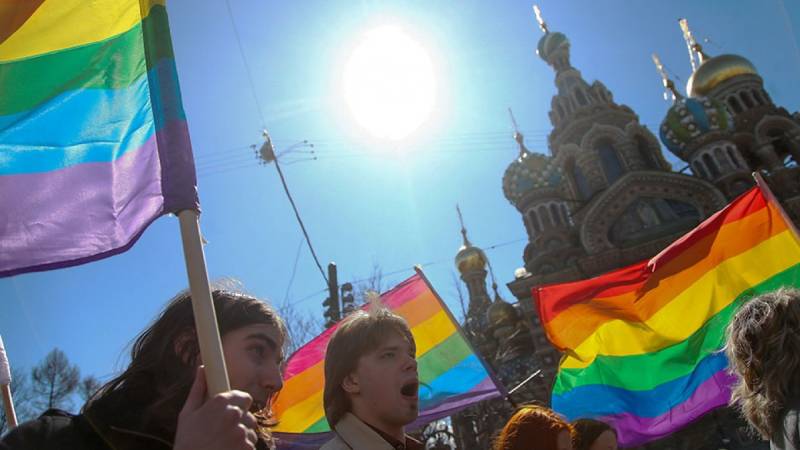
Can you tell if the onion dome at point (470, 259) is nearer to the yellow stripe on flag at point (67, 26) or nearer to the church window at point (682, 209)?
the church window at point (682, 209)

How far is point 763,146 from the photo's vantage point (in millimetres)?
29078

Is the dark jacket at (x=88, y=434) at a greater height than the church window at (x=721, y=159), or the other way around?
A: the church window at (x=721, y=159)

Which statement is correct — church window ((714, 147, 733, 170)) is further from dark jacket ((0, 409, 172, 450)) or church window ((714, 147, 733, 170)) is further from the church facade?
dark jacket ((0, 409, 172, 450))

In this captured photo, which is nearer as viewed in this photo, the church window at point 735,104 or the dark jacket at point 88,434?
the dark jacket at point 88,434

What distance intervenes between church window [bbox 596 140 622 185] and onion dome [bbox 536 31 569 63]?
9.14 m

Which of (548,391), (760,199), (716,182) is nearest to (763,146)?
(716,182)

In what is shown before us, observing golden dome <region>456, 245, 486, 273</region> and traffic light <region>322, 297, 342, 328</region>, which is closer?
traffic light <region>322, 297, 342, 328</region>

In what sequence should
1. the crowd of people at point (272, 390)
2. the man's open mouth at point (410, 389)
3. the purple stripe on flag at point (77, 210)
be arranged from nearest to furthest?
the crowd of people at point (272, 390)
the purple stripe on flag at point (77, 210)
the man's open mouth at point (410, 389)

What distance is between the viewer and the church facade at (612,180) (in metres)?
24.7

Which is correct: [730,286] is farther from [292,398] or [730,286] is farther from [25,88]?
[25,88]

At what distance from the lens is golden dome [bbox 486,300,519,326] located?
2782cm

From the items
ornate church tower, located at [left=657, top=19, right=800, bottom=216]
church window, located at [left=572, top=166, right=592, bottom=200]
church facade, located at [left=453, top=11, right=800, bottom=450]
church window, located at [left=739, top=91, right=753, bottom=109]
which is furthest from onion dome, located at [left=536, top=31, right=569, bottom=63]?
church window, located at [left=739, top=91, right=753, bottom=109]

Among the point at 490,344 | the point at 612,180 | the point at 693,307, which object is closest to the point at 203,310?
the point at 693,307

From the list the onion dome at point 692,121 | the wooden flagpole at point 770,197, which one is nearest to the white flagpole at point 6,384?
the wooden flagpole at point 770,197
